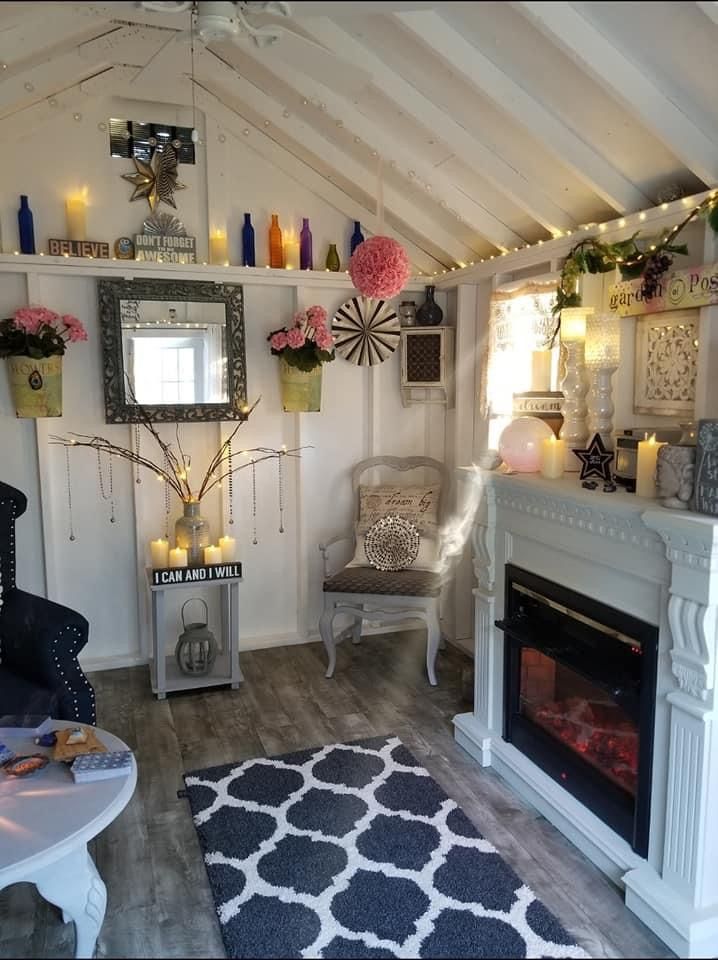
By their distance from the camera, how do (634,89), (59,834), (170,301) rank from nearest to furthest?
(59,834)
(634,89)
(170,301)

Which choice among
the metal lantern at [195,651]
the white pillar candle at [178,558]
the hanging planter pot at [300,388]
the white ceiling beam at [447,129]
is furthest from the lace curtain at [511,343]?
the metal lantern at [195,651]

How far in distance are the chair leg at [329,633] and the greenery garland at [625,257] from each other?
5.78ft

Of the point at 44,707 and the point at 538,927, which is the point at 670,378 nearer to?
the point at 538,927

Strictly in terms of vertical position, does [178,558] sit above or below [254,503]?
below

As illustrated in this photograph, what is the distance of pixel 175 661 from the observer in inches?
152

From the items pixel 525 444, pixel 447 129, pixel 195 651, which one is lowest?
pixel 195 651

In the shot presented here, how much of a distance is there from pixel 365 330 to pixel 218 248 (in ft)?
3.04

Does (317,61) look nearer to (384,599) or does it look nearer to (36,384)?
(36,384)

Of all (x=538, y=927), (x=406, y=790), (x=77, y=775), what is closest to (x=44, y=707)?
(x=77, y=775)

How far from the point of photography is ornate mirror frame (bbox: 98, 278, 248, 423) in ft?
12.2

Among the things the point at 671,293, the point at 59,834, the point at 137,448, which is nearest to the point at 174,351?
the point at 137,448

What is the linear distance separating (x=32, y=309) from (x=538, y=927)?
10.5 feet

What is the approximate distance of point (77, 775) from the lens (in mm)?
1985

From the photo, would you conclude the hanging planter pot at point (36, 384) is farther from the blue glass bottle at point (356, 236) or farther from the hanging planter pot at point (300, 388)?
the blue glass bottle at point (356, 236)
